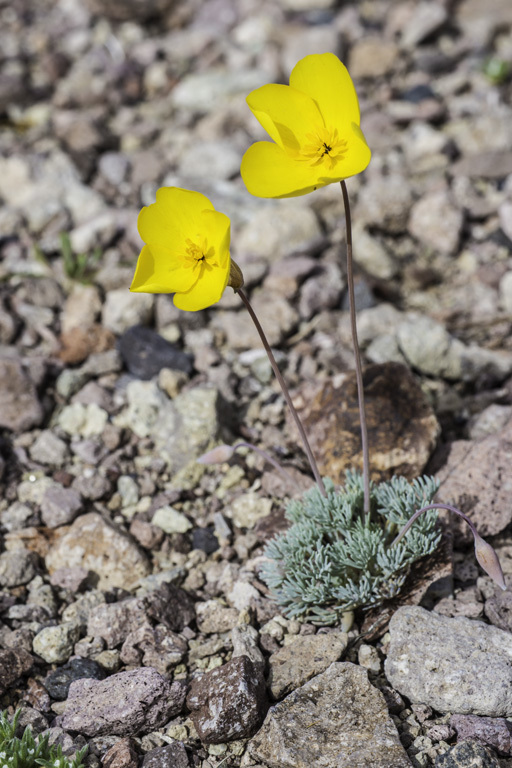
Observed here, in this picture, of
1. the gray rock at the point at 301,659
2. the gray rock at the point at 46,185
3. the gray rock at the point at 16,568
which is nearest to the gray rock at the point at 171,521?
the gray rock at the point at 16,568

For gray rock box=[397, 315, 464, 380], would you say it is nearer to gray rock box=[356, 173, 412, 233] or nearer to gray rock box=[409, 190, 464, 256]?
gray rock box=[409, 190, 464, 256]

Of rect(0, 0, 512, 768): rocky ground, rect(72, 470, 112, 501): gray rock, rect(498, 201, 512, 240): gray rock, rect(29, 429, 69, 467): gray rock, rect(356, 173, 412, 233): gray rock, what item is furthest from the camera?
rect(356, 173, 412, 233): gray rock

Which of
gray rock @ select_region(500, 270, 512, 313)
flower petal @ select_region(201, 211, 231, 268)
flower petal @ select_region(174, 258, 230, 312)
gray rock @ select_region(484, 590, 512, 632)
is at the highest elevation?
flower petal @ select_region(201, 211, 231, 268)

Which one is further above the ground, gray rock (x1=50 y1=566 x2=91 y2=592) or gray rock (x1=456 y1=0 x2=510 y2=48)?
gray rock (x1=456 y1=0 x2=510 y2=48)

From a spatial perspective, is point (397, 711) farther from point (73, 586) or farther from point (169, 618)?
point (73, 586)

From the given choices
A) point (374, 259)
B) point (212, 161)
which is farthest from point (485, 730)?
point (212, 161)

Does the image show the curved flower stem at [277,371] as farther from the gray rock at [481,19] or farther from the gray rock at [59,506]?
the gray rock at [481,19]

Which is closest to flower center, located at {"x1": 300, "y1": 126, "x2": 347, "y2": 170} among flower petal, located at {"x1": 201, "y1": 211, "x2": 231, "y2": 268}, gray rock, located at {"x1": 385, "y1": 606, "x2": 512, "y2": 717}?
flower petal, located at {"x1": 201, "y1": 211, "x2": 231, "y2": 268}
